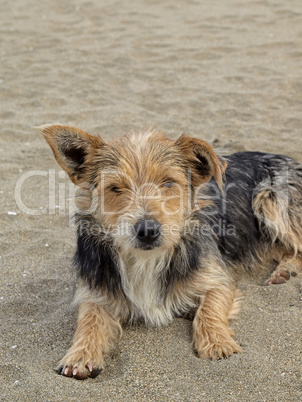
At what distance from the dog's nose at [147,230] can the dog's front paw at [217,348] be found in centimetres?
78

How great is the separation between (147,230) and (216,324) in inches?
35.0

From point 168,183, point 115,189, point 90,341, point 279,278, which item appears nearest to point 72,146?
point 115,189

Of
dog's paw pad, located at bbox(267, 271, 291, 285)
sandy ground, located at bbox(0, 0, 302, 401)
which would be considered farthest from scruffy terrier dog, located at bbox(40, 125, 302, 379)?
dog's paw pad, located at bbox(267, 271, 291, 285)

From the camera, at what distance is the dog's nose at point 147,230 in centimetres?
304

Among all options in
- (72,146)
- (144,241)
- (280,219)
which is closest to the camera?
(144,241)

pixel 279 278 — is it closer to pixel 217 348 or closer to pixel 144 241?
pixel 217 348

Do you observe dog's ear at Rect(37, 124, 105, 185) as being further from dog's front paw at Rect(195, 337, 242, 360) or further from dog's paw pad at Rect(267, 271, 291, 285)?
dog's paw pad at Rect(267, 271, 291, 285)

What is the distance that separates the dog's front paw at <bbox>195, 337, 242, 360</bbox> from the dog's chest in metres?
0.40

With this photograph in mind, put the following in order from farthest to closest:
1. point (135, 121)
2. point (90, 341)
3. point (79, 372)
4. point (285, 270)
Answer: point (135, 121), point (285, 270), point (90, 341), point (79, 372)

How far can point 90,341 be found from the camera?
322 cm

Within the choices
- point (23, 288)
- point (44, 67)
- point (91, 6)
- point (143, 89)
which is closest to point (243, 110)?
point (143, 89)

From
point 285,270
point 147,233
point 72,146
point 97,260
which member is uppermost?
point 72,146

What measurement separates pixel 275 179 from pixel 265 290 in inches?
44.2

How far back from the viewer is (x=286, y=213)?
4410 millimetres
